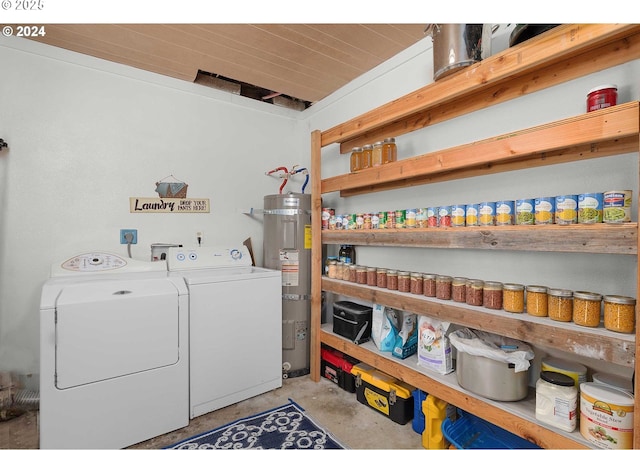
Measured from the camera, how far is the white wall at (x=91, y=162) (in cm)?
211

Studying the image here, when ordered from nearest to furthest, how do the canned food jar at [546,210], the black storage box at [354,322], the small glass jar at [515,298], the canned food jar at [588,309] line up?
the canned food jar at [588,309] < the canned food jar at [546,210] < the small glass jar at [515,298] < the black storage box at [354,322]

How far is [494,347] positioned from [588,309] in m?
0.44

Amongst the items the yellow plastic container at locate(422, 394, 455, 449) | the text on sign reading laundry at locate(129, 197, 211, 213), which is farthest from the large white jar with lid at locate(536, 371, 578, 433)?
the text on sign reading laundry at locate(129, 197, 211, 213)

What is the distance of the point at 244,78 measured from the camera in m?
2.65

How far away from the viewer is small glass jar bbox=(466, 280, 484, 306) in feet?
5.12

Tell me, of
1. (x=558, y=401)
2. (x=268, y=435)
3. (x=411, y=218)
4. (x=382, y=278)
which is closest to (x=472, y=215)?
(x=411, y=218)

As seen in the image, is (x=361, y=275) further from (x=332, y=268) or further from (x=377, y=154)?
(x=377, y=154)

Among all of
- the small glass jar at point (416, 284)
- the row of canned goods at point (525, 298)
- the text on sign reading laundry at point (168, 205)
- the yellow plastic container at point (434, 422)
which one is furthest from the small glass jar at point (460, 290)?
the text on sign reading laundry at point (168, 205)

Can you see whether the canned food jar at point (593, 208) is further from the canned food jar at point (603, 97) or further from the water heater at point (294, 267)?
the water heater at point (294, 267)

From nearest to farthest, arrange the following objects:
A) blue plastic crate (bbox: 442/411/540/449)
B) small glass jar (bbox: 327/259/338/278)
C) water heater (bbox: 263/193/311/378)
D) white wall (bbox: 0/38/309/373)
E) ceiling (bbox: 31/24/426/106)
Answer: blue plastic crate (bbox: 442/411/540/449)
ceiling (bbox: 31/24/426/106)
white wall (bbox: 0/38/309/373)
small glass jar (bbox: 327/259/338/278)
water heater (bbox: 263/193/311/378)

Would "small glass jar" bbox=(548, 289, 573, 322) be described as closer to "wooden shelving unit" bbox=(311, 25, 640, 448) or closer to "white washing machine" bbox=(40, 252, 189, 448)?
"wooden shelving unit" bbox=(311, 25, 640, 448)

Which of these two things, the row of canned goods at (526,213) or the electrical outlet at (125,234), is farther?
the electrical outlet at (125,234)

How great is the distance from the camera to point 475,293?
1.56 meters

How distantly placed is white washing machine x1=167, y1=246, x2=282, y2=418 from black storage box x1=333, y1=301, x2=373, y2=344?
462 mm
